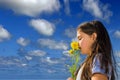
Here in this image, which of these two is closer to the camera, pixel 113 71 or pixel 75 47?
pixel 113 71

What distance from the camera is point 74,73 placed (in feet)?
12.1

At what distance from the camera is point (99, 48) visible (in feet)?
11.0

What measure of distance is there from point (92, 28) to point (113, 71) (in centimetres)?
50

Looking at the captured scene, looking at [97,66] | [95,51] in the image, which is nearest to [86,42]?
[95,51]

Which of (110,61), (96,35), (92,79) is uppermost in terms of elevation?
(96,35)

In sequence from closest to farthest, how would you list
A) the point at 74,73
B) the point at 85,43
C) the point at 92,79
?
the point at 92,79, the point at 85,43, the point at 74,73

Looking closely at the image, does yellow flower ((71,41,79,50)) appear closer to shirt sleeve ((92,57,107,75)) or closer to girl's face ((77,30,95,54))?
girl's face ((77,30,95,54))

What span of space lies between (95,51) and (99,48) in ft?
0.18

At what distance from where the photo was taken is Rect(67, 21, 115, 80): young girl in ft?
10.7

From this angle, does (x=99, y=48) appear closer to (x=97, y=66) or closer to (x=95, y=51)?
(x=95, y=51)

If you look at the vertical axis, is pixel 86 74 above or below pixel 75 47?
below

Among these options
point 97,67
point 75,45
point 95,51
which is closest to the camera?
point 97,67

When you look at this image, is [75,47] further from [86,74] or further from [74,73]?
[86,74]

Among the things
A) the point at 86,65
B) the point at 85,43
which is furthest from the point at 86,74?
the point at 85,43
